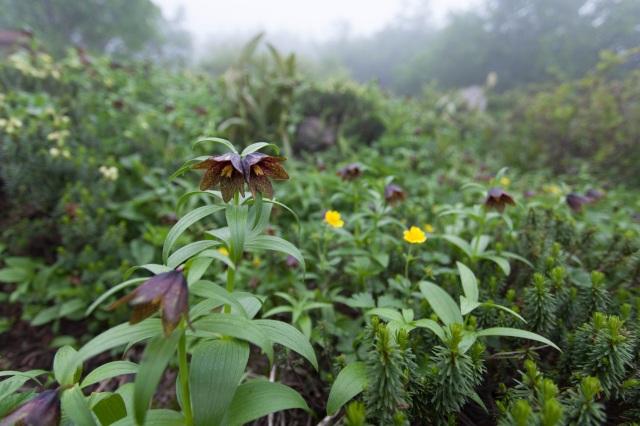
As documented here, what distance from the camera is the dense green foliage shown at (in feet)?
2.42

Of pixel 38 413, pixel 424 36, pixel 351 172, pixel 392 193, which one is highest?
pixel 424 36

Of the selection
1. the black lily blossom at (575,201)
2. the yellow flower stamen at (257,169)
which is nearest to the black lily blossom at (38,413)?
the yellow flower stamen at (257,169)

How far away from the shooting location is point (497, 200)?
50.3 inches

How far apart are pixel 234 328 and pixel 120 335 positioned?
0.75 ft

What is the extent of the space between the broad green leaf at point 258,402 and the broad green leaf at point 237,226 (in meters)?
0.38

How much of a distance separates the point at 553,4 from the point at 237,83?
21.0 meters

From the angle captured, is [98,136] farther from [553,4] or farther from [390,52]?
[390,52]

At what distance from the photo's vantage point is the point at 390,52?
2647 centimetres

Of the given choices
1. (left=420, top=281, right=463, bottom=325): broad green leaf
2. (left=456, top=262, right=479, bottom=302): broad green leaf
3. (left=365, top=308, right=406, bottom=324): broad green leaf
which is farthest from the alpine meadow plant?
(left=456, top=262, right=479, bottom=302): broad green leaf

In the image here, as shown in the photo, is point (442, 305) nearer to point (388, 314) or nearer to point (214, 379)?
point (388, 314)

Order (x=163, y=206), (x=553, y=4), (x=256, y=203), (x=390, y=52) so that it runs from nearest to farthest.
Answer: (x=256, y=203)
(x=163, y=206)
(x=553, y=4)
(x=390, y=52)

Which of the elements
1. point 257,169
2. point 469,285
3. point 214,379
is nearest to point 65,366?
point 214,379

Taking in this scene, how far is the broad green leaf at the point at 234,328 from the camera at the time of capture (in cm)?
63

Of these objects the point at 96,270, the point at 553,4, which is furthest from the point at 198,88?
the point at 553,4
